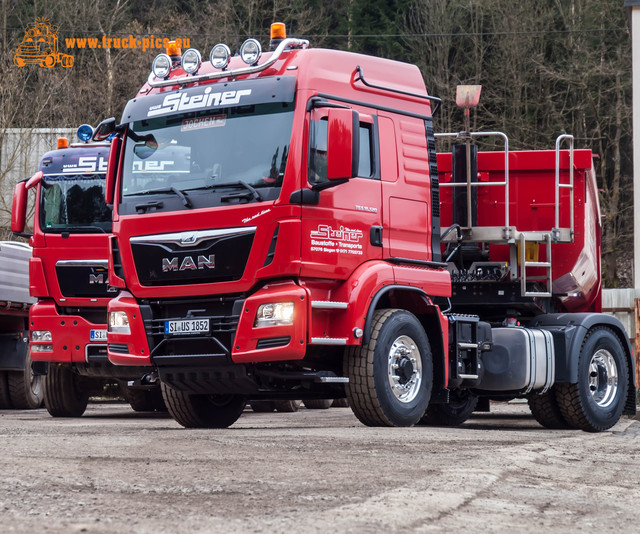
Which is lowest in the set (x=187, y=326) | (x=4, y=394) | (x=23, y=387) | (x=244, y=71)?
(x=4, y=394)

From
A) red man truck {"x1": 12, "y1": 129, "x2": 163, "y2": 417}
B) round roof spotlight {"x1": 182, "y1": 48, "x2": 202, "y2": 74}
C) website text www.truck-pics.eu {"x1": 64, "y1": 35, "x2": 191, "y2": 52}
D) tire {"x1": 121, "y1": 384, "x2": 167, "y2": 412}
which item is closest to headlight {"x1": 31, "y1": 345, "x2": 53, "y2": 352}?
red man truck {"x1": 12, "y1": 129, "x2": 163, "y2": 417}

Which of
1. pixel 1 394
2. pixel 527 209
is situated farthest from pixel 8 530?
pixel 1 394

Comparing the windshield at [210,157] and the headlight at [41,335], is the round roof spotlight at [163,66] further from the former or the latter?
the headlight at [41,335]

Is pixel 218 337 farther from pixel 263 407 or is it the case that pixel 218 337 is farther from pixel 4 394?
pixel 4 394

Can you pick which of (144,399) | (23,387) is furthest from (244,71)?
(23,387)

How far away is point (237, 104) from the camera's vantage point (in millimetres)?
9703

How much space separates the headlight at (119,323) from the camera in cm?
1009

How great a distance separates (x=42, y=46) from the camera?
36219 millimetres

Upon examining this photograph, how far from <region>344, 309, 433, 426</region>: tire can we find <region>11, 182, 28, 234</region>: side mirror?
527cm

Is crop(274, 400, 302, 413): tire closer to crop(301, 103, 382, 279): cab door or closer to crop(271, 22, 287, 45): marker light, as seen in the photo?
crop(301, 103, 382, 279): cab door

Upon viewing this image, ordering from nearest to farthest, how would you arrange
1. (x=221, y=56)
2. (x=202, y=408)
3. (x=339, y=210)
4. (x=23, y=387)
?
1. (x=339, y=210)
2. (x=221, y=56)
3. (x=202, y=408)
4. (x=23, y=387)

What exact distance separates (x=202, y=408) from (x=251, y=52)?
3451 mm

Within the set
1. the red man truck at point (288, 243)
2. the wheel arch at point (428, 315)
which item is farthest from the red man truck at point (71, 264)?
the wheel arch at point (428, 315)

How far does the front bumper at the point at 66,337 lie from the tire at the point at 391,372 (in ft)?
15.2
